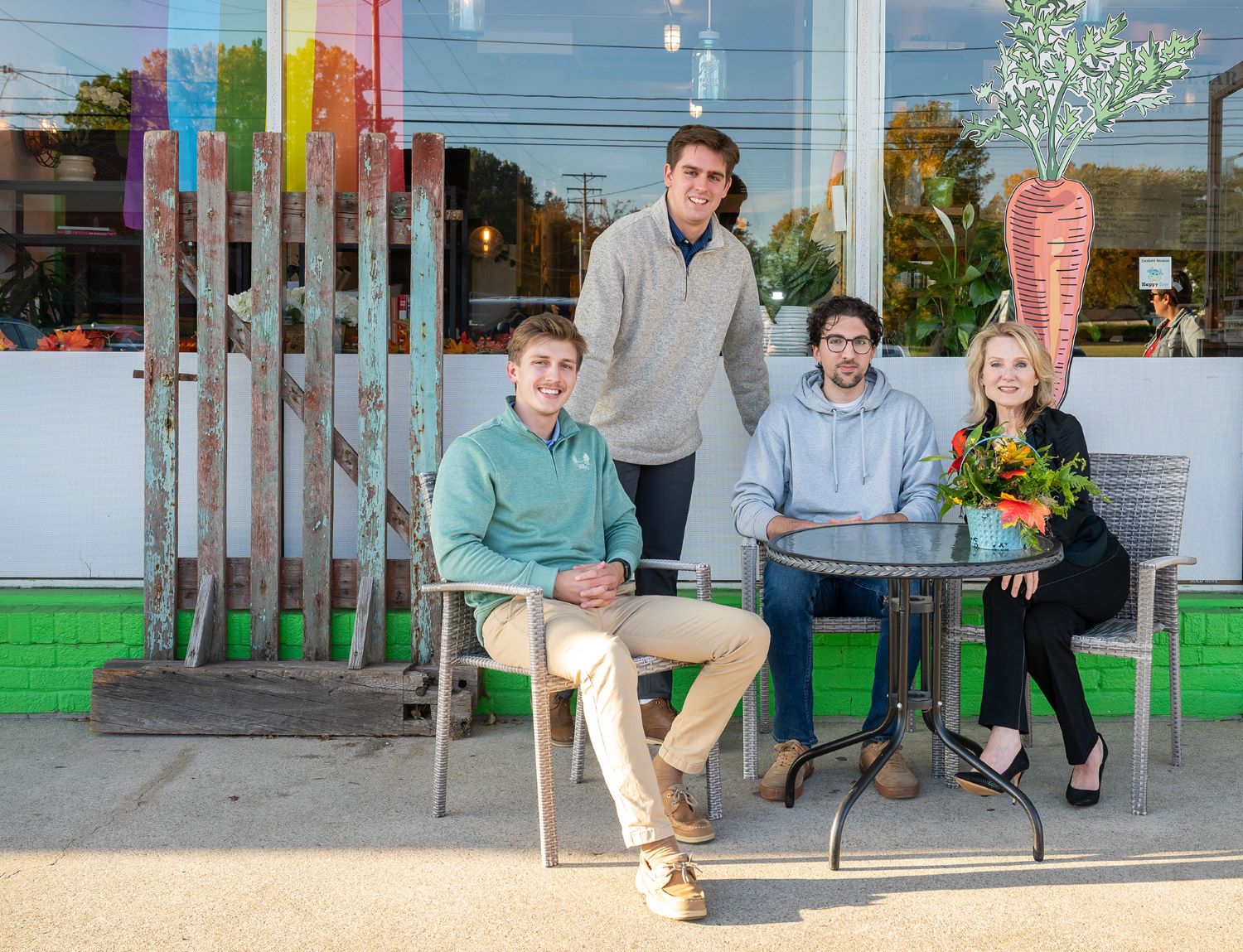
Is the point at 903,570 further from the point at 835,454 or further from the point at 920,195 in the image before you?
the point at 920,195

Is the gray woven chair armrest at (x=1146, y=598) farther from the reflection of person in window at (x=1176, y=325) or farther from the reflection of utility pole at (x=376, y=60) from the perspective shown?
the reflection of utility pole at (x=376, y=60)

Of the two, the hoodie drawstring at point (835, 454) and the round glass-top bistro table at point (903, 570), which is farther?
the hoodie drawstring at point (835, 454)

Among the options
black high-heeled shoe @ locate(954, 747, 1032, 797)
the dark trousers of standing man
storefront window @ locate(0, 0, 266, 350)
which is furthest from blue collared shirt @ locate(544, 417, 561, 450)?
storefront window @ locate(0, 0, 266, 350)

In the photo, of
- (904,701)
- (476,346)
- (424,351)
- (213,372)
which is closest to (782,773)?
(904,701)

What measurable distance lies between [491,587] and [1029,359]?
5.27 feet

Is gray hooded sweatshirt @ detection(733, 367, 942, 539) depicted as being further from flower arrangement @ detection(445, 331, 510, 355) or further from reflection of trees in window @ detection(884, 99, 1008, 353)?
flower arrangement @ detection(445, 331, 510, 355)

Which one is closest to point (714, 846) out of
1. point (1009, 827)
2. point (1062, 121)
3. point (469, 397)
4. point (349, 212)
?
point (1009, 827)

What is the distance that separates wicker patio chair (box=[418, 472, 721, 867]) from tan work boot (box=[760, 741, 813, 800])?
6.8 inches

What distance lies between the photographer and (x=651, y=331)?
3541 mm

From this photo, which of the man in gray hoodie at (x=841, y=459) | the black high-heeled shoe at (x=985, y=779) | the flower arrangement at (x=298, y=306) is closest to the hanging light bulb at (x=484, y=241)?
the flower arrangement at (x=298, y=306)

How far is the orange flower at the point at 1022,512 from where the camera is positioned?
2818 millimetres

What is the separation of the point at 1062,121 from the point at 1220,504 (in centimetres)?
141

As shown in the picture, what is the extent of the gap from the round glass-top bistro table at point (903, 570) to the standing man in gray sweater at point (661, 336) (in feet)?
1.95

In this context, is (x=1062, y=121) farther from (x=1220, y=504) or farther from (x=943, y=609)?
(x=943, y=609)
